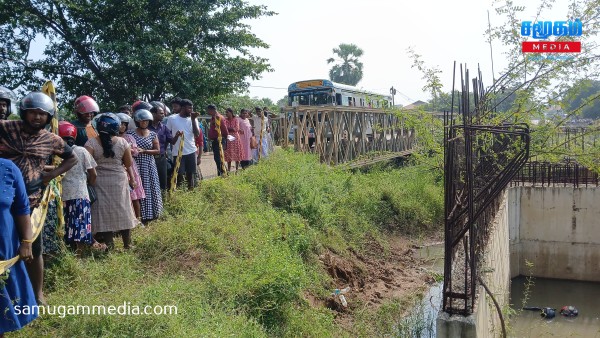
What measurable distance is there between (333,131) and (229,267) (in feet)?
26.6

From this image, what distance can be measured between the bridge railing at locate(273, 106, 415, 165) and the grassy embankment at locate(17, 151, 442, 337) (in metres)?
1.89

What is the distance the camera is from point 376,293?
7965 millimetres

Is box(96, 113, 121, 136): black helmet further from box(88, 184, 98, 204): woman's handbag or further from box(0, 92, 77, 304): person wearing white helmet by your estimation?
box(0, 92, 77, 304): person wearing white helmet

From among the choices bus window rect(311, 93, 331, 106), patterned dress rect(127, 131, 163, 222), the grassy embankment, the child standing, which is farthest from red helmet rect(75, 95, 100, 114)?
bus window rect(311, 93, 331, 106)

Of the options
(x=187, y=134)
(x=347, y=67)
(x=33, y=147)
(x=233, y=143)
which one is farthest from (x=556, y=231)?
(x=347, y=67)

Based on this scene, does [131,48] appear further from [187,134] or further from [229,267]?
[229,267]

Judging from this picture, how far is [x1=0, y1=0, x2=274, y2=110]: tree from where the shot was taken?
1191 centimetres

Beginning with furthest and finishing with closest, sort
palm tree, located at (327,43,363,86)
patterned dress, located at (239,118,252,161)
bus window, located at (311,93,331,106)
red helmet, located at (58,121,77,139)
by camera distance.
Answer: palm tree, located at (327,43,363,86) < bus window, located at (311,93,331,106) < patterned dress, located at (239,118,252,161) < red helmet, located at (58,121,77,139)

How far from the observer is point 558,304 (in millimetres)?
10805

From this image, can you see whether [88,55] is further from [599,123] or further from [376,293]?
[599,123]

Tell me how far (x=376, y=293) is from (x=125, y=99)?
8796mm

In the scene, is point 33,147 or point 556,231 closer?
point 33,147

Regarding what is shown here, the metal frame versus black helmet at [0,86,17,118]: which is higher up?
black helmet at [0,86,17,118]

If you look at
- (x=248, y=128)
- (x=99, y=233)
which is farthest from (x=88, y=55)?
(x=99, y=233)
